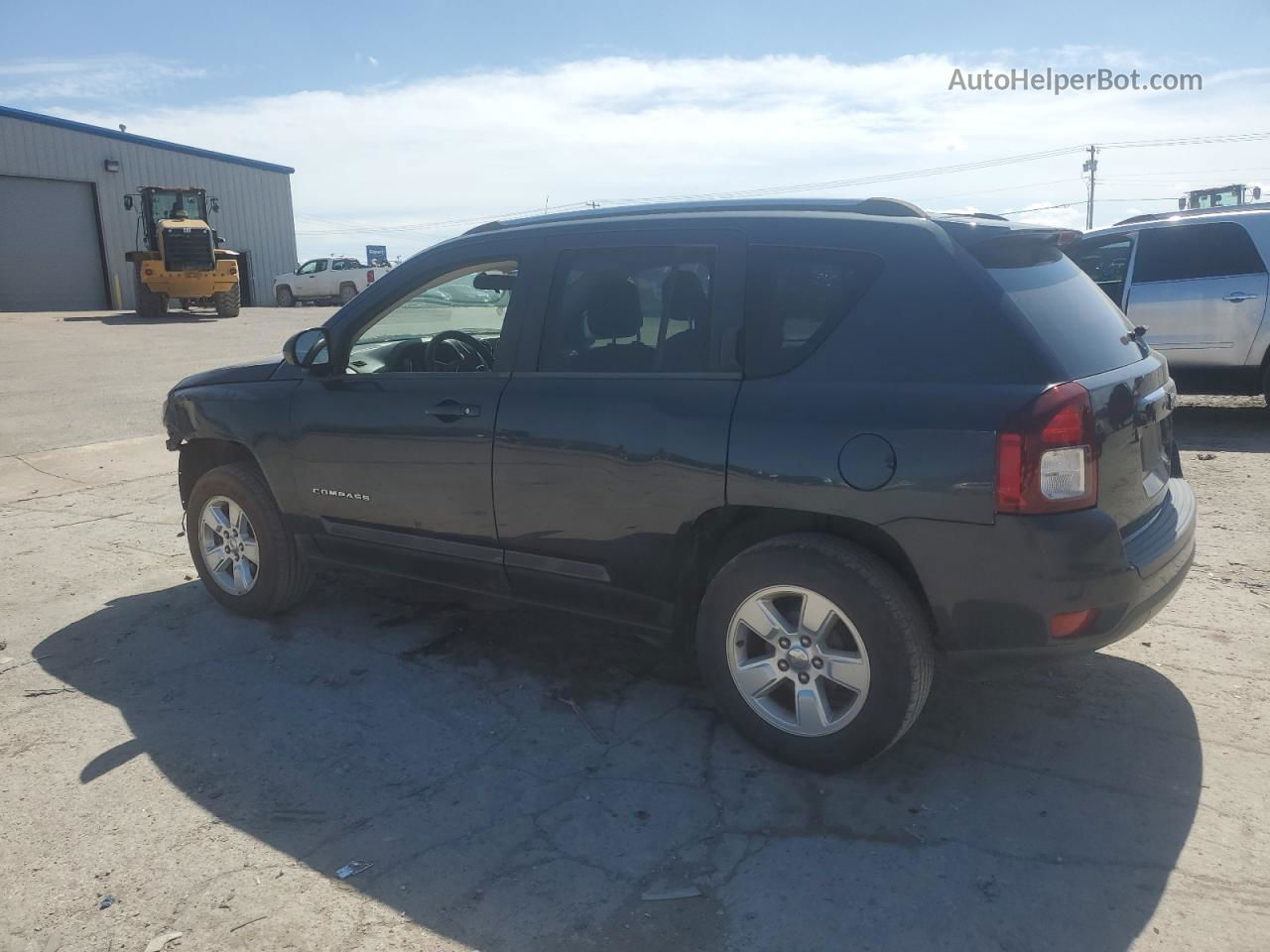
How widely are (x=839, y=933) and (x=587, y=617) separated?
5.43 feet

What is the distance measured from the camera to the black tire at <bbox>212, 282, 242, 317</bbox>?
27.7 meters

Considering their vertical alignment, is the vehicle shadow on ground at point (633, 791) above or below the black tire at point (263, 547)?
below

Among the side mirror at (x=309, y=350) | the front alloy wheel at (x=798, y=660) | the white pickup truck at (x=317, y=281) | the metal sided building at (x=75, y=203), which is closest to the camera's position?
the front alloy wheel at (x=798, y=660)

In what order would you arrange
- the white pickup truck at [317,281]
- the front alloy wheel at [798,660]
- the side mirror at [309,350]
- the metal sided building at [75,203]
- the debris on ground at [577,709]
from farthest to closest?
the white pickup truck at [317,281], the metal sided building at [75,203], the side mirror at [309,350], the debris on ground at [577,709], the front alloy wheel at [798,660]

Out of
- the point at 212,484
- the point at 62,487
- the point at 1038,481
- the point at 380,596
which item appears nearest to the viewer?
the point at 1038,481

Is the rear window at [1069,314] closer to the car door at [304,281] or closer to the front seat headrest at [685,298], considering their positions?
the front seat headrest at [685,298]

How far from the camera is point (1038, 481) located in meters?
2.94

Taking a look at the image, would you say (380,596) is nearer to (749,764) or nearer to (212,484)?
(212,484)

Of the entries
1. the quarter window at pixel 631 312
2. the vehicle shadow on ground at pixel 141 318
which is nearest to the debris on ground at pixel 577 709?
the quarter window at pixel 631 312

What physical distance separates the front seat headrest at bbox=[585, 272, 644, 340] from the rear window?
1293mm

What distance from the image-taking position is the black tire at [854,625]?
3135mm

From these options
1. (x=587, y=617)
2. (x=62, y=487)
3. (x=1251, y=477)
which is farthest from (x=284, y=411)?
(x=1251, y=477)

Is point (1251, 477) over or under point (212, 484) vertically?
under

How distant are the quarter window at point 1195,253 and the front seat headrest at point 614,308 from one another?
7166mm
